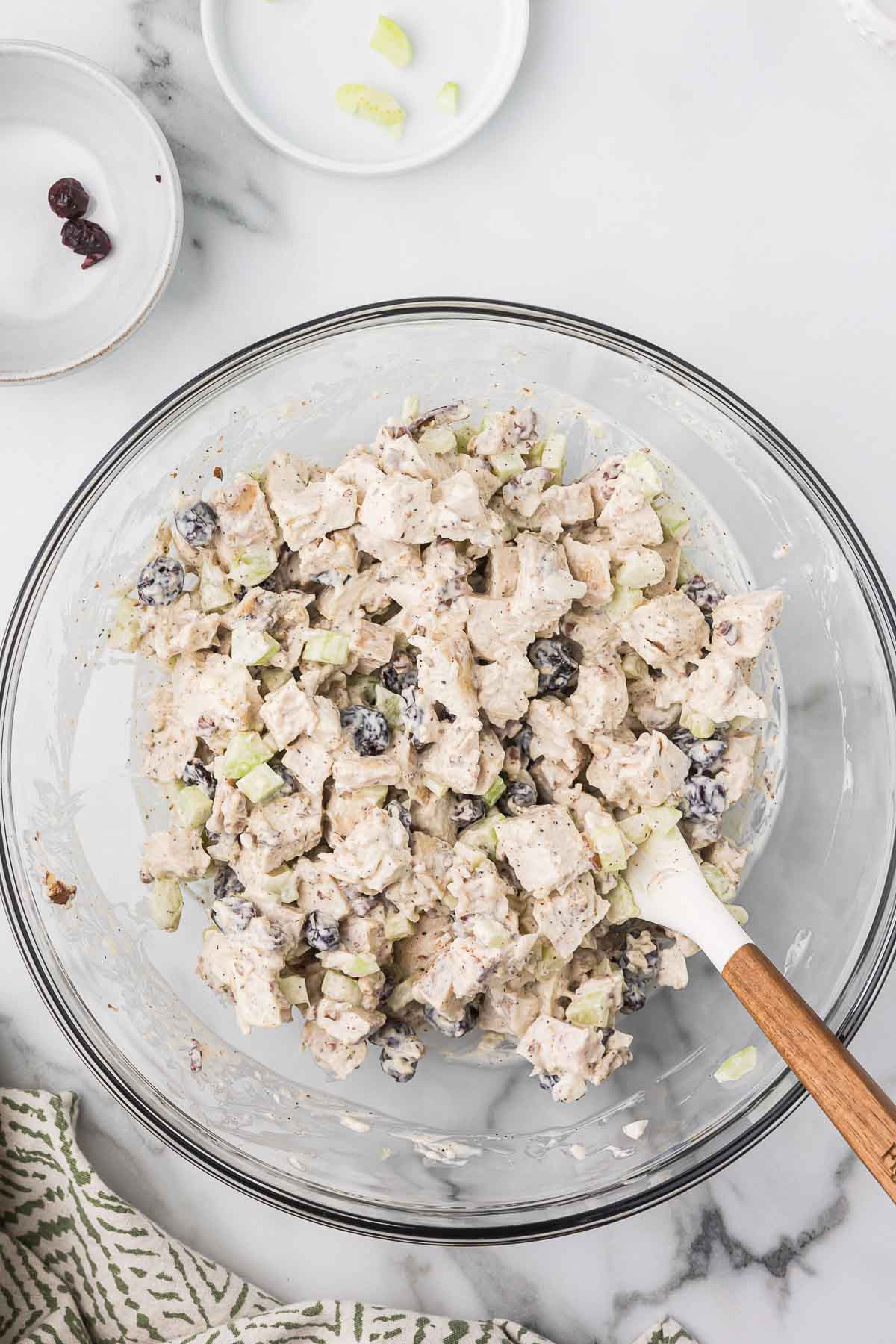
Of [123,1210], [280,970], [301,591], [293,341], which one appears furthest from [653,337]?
[123,1210]

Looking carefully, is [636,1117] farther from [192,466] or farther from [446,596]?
[192,466]

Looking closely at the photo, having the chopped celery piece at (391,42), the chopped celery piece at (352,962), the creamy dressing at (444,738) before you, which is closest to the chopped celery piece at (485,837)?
the creamy dressing at (444,738)

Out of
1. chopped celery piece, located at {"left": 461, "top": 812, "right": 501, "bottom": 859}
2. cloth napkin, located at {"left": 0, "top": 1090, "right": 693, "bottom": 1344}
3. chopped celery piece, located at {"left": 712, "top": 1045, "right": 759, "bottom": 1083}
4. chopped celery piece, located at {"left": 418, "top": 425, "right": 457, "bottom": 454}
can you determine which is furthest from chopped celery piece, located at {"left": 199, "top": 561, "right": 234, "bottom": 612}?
chopped celery piece, located at {"left": 712, "top": 1045, "right": 759, "bottom": 1083}

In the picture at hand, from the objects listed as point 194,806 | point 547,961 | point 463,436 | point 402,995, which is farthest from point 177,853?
point 463,436

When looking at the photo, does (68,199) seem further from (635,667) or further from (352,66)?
(635,667)

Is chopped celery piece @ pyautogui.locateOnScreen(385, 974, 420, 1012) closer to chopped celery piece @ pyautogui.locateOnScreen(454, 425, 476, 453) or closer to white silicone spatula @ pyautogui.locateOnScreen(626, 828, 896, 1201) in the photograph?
white silicone spatula @ pyautogui.locateOnScreen(626, 828, 896, 1201)

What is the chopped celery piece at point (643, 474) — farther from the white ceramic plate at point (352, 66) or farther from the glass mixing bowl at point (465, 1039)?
the white ceramic plate at point (352, 66)
